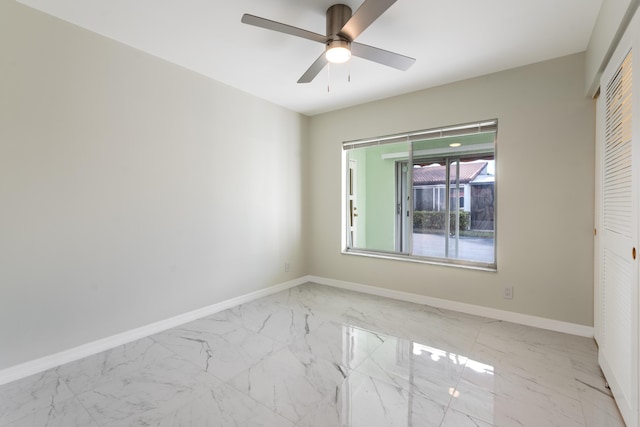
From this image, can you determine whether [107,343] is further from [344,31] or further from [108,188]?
[344,31]

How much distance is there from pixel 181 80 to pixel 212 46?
0.59 m

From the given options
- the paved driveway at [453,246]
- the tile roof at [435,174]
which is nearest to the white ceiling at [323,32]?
the tile roof at [435,174]

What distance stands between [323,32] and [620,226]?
2345 millimetres

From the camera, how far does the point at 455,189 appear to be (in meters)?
4.02

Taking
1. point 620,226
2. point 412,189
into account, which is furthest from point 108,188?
point 620,226

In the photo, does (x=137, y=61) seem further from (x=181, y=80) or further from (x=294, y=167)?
(x=294, y=167)

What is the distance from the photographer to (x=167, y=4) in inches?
76.7

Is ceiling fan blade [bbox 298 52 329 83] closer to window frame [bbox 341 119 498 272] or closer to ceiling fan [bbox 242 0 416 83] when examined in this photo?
ceiling fan [bbox 242 0 416 83]

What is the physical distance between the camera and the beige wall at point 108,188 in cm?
197

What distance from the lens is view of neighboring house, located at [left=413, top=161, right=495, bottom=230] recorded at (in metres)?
3.80

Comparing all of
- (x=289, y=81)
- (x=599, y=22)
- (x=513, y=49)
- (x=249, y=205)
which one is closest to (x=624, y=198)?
(x=599, y=22)

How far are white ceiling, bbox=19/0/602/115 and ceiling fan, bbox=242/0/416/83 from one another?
4.4 inches

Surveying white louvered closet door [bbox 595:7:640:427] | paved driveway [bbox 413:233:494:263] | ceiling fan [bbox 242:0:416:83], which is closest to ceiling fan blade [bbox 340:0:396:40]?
ceiling fan [bbox 242:0:416:83]

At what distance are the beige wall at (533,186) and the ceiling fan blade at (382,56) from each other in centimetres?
128
